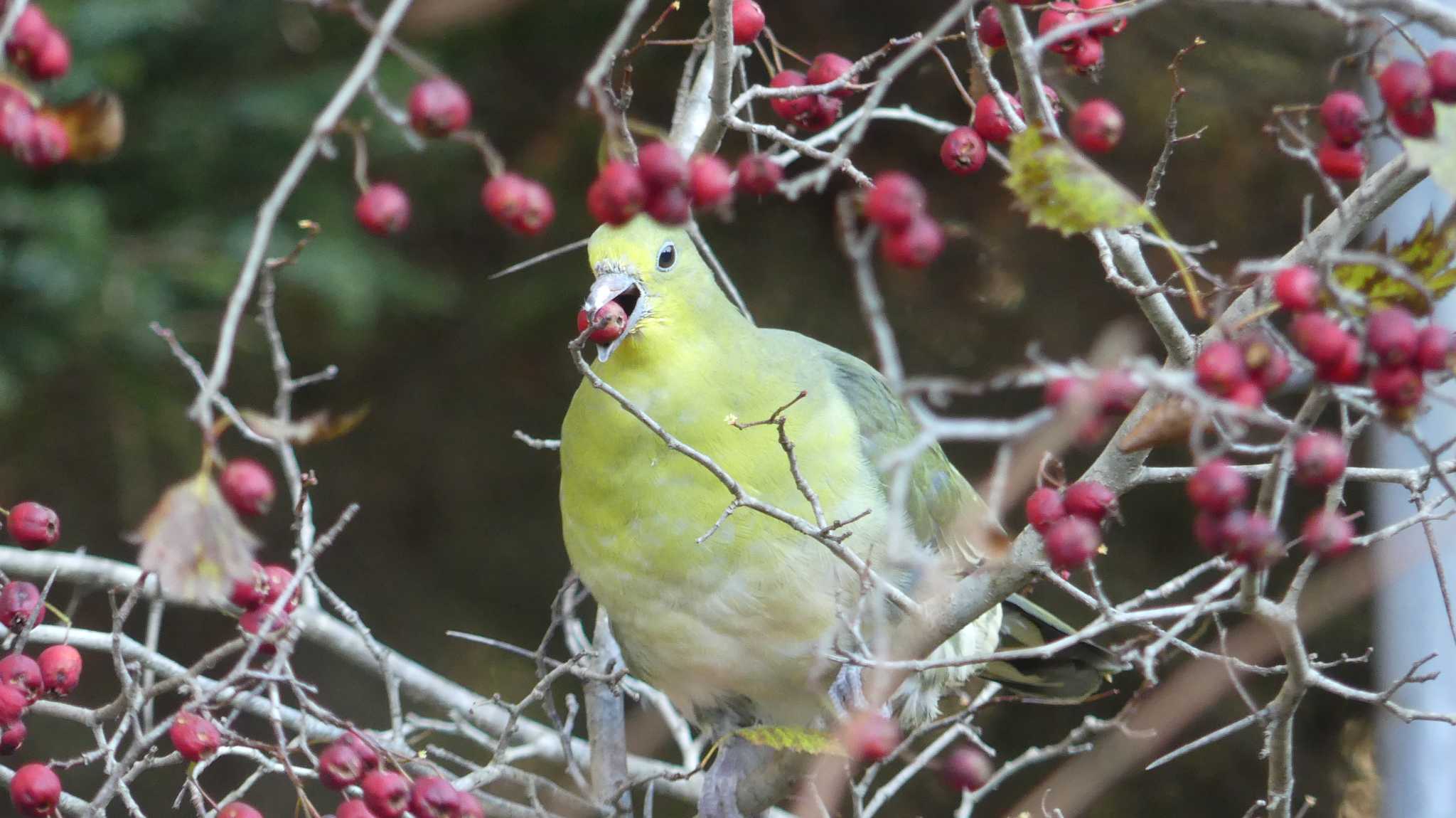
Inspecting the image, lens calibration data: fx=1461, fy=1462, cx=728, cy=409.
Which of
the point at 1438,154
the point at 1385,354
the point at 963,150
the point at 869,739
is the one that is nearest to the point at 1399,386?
the point at 1385,354

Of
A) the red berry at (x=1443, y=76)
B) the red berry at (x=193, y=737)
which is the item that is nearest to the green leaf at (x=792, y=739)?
the red berry at (x=193, y=737)

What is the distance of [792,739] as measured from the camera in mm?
1540

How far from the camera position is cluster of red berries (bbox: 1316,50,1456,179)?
1.07m

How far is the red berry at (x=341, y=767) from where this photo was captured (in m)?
1.46

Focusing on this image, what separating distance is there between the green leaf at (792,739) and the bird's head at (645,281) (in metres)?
0.66

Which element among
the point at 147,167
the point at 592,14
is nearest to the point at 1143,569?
the point at 592,14

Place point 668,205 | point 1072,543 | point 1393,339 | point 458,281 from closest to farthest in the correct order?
point 1393,339, point 668,205, point 1072,543, point 458,281

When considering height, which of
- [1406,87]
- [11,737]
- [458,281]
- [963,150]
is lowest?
[458,281]

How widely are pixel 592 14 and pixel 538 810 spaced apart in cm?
246

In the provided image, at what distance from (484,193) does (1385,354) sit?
26.9 inches

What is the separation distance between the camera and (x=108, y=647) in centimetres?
184

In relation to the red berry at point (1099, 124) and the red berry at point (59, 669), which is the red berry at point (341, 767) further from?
the red berry at point (1099, 124)

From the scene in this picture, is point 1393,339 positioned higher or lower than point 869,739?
higher

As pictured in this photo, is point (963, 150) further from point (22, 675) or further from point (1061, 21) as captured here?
point (22, 675)
